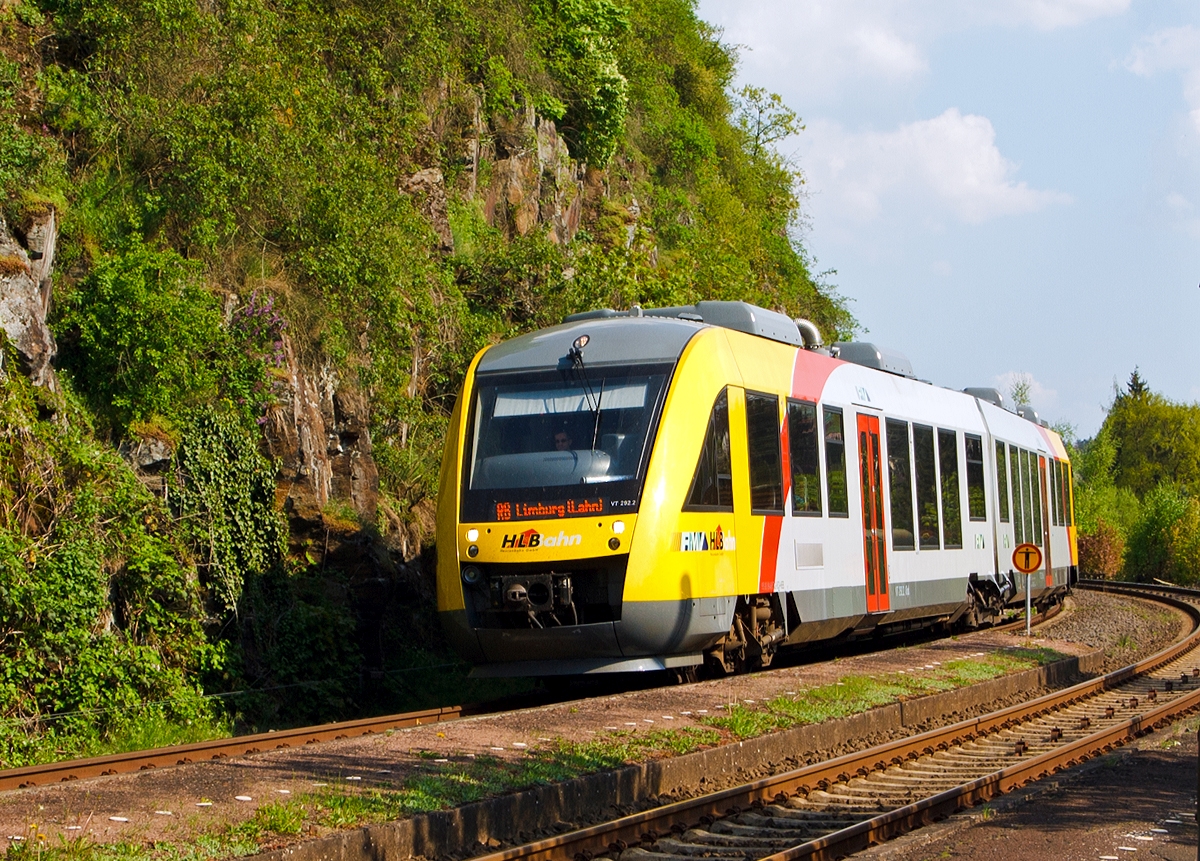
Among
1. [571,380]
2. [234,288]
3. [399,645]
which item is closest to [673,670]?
[571,380]

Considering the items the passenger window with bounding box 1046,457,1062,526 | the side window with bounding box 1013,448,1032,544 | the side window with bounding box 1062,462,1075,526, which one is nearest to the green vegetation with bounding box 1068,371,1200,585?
the side window with bounding box 1062,462,1075,526

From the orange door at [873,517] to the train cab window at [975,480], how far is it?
4.11 meters

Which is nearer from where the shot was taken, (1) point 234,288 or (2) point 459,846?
(2) point 459,846

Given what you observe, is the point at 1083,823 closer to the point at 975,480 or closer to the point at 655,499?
the point at 655,499

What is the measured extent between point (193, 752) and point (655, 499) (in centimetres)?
463

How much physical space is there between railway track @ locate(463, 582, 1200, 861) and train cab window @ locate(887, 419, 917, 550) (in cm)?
306

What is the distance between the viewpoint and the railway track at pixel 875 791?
7801 mm

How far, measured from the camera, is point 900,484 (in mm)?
17969

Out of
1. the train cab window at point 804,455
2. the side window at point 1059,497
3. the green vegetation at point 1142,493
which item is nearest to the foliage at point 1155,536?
the green vegetation at point 1142,493

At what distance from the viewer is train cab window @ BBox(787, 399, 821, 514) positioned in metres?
15.0

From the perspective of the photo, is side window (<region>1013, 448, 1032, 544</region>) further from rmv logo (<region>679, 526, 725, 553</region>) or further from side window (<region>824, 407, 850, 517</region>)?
rmv logo (<region>679, 526, 725, 553</region>)

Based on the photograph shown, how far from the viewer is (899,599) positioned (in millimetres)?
17766

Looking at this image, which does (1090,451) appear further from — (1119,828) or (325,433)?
(1119,828)

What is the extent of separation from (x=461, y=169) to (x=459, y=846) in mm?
21106
